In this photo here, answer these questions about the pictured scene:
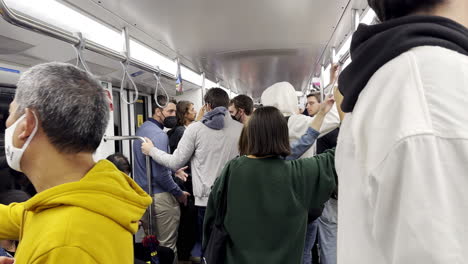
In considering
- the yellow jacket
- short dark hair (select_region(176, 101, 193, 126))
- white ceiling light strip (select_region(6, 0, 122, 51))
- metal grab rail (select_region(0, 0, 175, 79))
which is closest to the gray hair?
the yellow jacket

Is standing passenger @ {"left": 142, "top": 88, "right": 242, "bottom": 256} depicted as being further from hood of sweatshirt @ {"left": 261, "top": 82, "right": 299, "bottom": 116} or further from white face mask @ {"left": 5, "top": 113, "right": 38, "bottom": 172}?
white face mask @ {"left": 5, "top": 113, "right": 38, "bottom": 172}

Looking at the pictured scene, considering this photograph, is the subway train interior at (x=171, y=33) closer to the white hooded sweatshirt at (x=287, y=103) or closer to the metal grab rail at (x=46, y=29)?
the metal grab rail at (x=46, y=29)

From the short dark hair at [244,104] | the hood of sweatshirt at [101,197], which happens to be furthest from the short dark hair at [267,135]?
the short dark hair at [244,104]

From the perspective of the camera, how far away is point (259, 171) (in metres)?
1.58

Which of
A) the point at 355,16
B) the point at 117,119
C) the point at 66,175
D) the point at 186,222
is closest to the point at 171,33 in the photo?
Result: the point at 355,16

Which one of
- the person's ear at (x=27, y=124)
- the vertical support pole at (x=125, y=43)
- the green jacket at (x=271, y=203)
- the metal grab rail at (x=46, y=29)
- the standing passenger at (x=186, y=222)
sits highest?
the vertical support pole at (x=125, y=43)

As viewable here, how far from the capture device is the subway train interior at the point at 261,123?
0.44 meters

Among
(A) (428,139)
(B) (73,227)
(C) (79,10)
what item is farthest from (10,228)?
(A) (428,139)

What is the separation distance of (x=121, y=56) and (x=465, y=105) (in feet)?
7.34

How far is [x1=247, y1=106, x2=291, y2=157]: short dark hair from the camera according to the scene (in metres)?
1.61

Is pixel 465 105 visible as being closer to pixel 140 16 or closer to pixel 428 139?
pixel 428 139

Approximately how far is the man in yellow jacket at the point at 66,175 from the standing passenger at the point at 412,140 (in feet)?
2.44

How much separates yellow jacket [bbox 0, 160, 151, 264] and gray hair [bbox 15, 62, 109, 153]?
0.42 feet

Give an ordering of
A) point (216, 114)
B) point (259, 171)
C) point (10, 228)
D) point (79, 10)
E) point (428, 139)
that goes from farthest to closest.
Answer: point (216, 114) → point (79, 10) → point (259, 171) → point (10, 228) → point (428, 139)
